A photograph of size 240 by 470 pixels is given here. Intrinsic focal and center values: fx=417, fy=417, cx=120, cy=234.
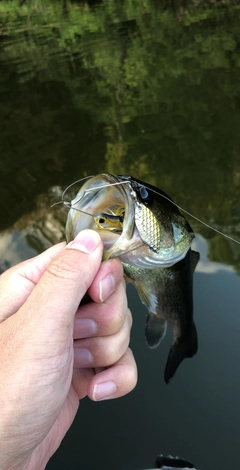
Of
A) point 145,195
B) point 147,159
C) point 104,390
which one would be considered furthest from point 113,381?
point 147,159

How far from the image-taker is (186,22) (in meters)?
17.3

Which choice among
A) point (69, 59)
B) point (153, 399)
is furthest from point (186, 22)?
point (153, 399)

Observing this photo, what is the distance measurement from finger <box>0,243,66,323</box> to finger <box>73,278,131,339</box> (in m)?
0.24

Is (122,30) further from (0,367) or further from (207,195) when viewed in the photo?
(0,367)

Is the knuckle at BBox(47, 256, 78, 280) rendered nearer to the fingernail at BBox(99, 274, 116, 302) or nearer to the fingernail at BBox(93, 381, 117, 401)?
the fingernail at BBox(99, 274, 116, 302)

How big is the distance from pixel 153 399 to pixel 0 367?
2116mm

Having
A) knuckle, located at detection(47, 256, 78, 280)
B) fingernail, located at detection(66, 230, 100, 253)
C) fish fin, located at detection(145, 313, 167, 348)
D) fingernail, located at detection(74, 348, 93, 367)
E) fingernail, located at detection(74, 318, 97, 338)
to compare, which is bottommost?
fish fin, located at detection(145, 313, 167, 348)

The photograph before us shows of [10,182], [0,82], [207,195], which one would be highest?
[0,82]

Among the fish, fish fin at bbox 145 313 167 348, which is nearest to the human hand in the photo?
the fish

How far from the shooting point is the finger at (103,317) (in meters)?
1.79

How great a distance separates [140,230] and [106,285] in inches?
9.4

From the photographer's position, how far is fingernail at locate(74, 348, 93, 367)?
1.92 m

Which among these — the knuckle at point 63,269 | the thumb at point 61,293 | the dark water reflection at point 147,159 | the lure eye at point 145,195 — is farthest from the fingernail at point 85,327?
the dark water reflection at point 147,159

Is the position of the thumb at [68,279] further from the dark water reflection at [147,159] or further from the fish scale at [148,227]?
the dark water reflection at [147,159]
